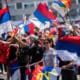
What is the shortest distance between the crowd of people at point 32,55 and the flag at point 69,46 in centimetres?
32

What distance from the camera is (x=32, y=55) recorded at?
1309 cm

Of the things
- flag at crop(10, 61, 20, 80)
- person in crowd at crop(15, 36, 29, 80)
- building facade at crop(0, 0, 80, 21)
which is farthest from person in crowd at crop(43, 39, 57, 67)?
building facade at crop(0, 0, 80, 21)

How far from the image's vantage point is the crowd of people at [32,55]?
12.5 m

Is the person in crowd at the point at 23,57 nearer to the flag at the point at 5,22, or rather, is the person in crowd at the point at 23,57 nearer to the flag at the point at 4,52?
the flag at the point at 4,52

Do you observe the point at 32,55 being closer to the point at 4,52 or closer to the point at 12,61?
the point at 12,61

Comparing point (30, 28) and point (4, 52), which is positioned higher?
point (30, 28)

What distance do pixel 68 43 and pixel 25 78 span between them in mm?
1898

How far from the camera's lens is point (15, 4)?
90.4 meters

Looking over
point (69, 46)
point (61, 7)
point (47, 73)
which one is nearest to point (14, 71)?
point (47, 73)

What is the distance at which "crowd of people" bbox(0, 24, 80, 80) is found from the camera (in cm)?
1247

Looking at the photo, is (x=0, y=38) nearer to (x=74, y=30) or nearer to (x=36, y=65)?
(x=36, y=65)

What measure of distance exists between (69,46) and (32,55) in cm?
145

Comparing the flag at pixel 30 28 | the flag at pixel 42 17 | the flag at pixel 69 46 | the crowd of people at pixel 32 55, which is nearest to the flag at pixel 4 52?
the crowd of people at pixel 32 55

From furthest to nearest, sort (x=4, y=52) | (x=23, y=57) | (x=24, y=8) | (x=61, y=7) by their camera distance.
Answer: (x=24, y=8) → (x=61, y=7) → (x=23, y=57) → (x=4, y=52)
